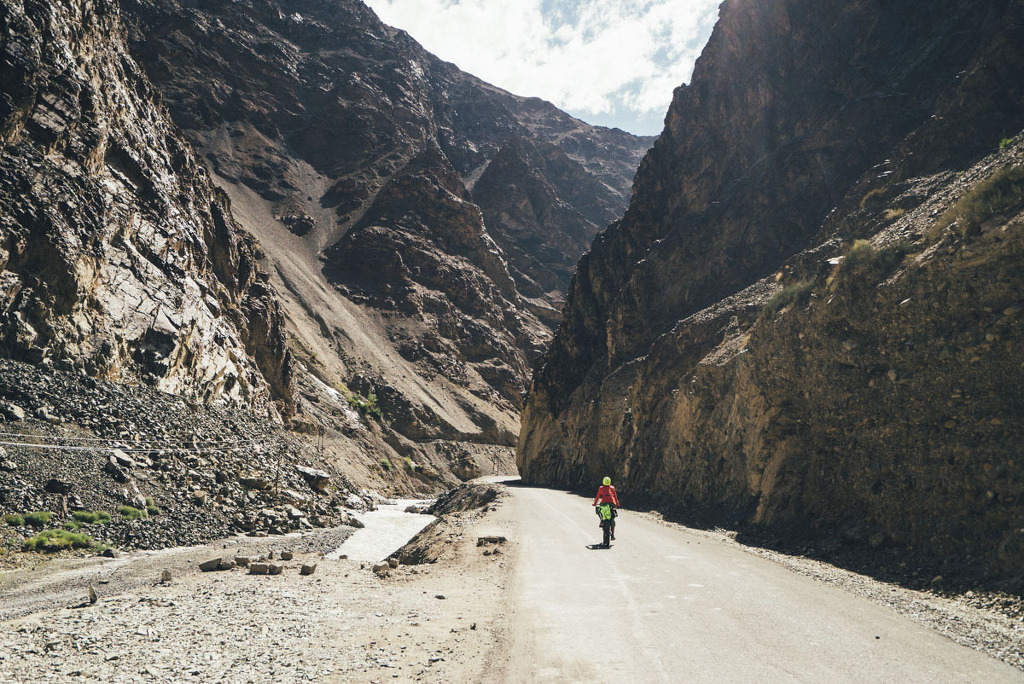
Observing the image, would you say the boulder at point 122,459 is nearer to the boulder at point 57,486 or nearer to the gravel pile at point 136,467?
the gravel pile at point 136,467

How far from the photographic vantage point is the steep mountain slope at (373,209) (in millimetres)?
73938

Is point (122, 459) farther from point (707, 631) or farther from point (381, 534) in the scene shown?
point (707, 631)

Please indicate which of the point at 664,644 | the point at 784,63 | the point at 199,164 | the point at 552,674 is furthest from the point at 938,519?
the point at 199,164

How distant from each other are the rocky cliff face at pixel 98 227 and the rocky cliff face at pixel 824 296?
2380 centimetres

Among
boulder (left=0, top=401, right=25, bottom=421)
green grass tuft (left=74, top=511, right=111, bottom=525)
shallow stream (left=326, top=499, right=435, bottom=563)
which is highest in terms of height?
boulder (left=0, top=401, right=25, bottom=421)

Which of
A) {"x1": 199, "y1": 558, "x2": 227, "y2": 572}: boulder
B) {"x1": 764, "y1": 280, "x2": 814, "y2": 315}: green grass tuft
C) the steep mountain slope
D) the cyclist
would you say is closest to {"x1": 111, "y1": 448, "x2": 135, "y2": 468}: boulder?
{"x1": 199, "y1": 558, "x2": 227, "y2": 572}: boulder

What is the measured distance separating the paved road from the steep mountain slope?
4325cm

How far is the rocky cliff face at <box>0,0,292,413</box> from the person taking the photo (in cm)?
2203

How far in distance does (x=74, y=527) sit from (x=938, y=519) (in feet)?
63.2

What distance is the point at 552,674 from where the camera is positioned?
4746mm

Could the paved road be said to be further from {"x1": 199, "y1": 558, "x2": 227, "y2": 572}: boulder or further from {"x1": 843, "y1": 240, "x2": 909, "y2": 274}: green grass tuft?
{"x1": 843, "y1": 240, "x2": 909, "y2": 274}: green grass tuft

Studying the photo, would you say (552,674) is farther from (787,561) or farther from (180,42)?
(180,42)

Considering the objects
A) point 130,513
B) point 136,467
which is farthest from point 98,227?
point 130,513

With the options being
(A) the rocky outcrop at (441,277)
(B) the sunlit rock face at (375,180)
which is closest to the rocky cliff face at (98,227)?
(B) the sunlit rock face at (375,180)
